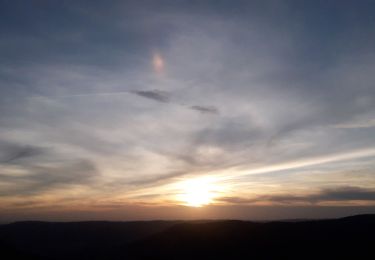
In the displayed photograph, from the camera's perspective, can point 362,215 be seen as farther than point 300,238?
Yes

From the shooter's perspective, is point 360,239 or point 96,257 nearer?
point 360,239

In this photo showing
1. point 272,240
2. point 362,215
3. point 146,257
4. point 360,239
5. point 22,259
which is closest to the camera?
point 22,259

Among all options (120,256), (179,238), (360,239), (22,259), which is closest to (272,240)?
(360,239)

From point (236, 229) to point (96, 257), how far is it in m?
41.7

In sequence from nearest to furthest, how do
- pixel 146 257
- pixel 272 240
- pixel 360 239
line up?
Answer: pixel 360 239, pixel 272 240, pixel 146 257

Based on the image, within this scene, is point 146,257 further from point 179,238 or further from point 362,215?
point 362,215

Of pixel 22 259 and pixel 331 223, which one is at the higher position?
pixel 331 223

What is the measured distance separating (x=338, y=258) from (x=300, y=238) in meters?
14.9

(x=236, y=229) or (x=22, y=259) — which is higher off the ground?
(x=236, y=229)

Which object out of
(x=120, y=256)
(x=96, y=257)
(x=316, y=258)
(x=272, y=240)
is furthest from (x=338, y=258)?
(x=96, y=257)

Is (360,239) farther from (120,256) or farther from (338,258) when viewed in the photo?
(120,256)

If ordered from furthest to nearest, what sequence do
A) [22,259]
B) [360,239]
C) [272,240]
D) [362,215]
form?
[362,215] → [272,240] → [360,239] → [22,259]

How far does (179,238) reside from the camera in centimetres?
12438

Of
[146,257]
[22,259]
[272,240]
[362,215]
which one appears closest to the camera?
[22,259]
